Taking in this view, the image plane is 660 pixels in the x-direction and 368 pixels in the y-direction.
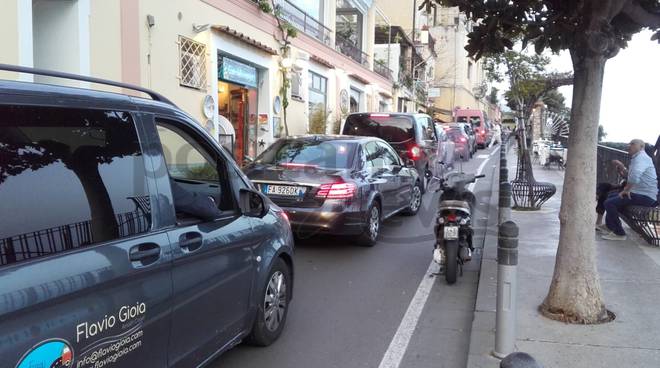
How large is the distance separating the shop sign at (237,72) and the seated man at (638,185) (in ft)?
29.8

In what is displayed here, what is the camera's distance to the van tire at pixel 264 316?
4156 mm

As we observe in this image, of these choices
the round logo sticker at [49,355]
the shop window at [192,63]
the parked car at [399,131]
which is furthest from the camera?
the parked car at [399,131]

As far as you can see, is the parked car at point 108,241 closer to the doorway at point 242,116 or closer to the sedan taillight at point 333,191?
the sedan taillight at point 333,191

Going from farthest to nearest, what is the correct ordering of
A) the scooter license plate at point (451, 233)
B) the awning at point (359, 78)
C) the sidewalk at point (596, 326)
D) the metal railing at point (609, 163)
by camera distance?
1. the awning at point (359, 78)
2. the metal railing at point (609, 163)
3. the scooter license plate at point (451, 233)
4. the sidewalk at point (596, 326)

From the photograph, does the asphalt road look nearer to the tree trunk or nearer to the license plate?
the license plate

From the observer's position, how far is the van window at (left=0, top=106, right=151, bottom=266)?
2256 mm

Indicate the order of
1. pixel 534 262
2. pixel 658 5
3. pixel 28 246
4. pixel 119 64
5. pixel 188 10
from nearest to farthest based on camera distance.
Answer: pixel 28 246, pixel 658 5, pixel 534 262, pixel 119 64, pixel 188 10

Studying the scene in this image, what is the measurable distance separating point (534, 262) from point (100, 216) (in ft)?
17.9

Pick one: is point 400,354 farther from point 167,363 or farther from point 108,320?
point 108,320

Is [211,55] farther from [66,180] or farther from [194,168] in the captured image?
[66,180]

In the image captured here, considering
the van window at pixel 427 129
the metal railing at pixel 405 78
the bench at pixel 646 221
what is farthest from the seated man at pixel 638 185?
the metal railing at pixel 405 78

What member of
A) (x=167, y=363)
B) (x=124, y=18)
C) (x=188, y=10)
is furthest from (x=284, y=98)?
(x=167, y=363)

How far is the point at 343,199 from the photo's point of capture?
7.16 meters

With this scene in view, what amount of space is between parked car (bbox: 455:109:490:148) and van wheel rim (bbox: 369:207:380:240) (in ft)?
81.7
